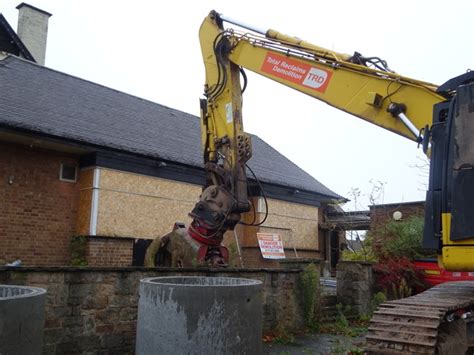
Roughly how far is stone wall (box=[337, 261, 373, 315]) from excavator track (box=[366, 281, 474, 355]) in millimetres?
5613

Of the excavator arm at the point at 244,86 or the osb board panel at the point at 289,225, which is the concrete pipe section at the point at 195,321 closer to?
the excavator arm at the point at 244,86

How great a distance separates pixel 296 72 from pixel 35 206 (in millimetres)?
7457

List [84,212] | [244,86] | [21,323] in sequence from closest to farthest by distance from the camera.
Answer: [21,323] → [244,86] → [84,212]

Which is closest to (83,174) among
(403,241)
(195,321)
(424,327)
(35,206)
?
(35,206)

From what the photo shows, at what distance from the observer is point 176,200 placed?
46.6 feet

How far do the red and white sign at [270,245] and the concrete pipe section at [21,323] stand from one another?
14116 millimetres

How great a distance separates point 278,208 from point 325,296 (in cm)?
714

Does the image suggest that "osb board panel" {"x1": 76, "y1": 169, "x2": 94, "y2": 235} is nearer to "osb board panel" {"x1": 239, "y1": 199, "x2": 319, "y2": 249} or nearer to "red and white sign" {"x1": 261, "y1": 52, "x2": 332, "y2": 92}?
"red and white sign" {"x1": 261, "y1": 52, "x2": 332, "y2": 92}

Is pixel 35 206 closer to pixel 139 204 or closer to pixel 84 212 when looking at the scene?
pixel 84 212

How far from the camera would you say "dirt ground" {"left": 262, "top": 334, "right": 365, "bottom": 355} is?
23.7 ft

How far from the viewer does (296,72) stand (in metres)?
8.09

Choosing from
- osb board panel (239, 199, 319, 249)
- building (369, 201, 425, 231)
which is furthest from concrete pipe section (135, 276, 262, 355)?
osb board panel (239, 199, 319, 249)

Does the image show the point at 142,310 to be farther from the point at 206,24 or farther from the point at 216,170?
the point at 206,24

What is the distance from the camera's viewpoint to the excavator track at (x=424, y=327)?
423cm
